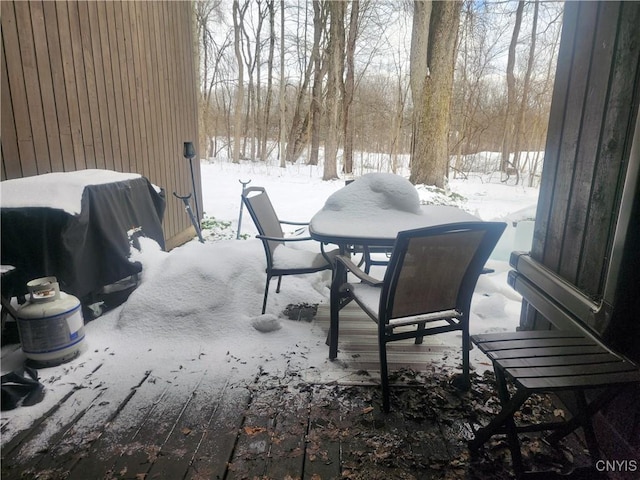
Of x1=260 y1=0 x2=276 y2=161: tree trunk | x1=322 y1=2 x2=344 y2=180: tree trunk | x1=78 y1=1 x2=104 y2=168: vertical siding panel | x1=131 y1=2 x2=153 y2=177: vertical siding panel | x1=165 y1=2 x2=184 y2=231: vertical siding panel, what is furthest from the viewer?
x1=260 y1=0 x2=276 y2=161: tree trunk

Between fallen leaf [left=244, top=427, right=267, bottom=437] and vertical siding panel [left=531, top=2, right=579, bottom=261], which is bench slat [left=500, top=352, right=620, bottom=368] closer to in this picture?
vertical siding panel [left=531, top=2, right=579, bottom=261]

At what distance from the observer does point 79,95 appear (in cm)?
311

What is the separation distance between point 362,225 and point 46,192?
6.10 feet

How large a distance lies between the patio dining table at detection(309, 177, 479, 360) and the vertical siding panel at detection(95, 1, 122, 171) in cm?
208

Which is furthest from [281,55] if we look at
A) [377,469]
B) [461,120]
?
[377,469]

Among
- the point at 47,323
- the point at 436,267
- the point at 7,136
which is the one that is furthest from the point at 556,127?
the point at 7,136

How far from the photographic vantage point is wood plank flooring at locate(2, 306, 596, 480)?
1476mm

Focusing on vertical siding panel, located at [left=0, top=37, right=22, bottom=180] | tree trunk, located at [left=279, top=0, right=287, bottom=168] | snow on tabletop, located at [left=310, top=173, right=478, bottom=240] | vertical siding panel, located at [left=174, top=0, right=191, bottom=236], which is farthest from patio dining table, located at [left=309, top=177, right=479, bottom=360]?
tree trunk, located at [left=279, top=0, right=287, bottom=168]

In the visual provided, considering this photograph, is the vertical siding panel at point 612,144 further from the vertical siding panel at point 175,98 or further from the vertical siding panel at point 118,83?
the vertical siding panel at point 175,98

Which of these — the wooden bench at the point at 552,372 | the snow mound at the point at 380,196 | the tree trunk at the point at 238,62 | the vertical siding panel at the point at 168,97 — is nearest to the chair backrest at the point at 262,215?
the snow mound at the point at 380,196

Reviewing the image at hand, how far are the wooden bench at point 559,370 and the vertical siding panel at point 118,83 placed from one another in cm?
353

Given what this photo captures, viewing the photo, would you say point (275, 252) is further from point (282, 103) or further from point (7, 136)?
point (282, 103)

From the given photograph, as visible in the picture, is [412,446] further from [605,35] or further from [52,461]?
[605,35]

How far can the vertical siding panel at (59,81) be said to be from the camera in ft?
9.11
